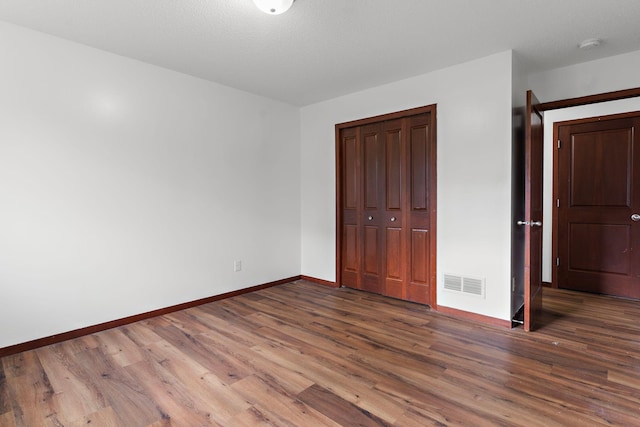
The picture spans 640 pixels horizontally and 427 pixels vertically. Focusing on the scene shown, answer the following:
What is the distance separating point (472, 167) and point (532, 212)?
64 centimetres

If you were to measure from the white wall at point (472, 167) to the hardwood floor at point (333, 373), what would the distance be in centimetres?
49

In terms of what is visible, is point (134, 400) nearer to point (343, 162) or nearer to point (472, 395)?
point (472, 395)

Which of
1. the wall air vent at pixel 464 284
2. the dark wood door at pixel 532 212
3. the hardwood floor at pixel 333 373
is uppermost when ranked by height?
the dark wood door at pixel 532 212

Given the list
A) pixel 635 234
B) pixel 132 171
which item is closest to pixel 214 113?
pixel 132 171

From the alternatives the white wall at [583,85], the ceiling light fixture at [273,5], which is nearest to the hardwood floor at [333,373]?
the white wall at [583,85]

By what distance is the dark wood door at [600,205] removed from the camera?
12.3ft

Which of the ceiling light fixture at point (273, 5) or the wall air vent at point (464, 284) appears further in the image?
the wall air vent at point (464, 284)

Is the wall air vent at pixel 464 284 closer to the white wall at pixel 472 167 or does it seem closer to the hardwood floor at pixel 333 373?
the white wall at pixel 472 167

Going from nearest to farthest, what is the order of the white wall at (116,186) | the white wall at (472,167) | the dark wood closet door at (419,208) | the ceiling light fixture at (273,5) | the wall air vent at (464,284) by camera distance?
the ceiling light fixture at (273,5) → the white wall at (116,186) → the white wall at (472,167) → the wall air vent at (464,284) → the dark wood closet door at (419,208)

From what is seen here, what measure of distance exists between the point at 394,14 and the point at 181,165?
7.87ft

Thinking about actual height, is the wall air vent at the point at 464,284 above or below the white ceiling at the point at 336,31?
below

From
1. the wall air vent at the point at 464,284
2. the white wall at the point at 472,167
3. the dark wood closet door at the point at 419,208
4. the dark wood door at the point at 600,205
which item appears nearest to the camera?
the white wall at the point at 472,167

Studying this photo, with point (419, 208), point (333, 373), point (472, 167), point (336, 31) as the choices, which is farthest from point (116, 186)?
point (472, 167)

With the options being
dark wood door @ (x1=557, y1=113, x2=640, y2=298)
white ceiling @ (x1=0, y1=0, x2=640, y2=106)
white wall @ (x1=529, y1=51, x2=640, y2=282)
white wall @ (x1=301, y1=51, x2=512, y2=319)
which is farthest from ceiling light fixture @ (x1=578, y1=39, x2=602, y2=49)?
dark wood door @ (x1=557, y1=113, x2=640, y2=298)
